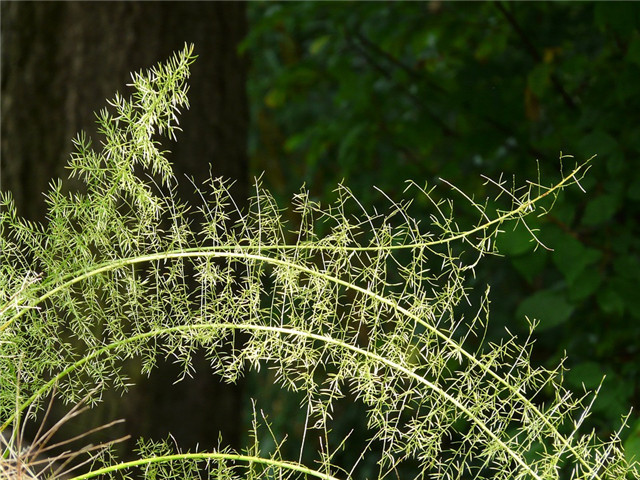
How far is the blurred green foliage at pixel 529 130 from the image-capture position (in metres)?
1.07

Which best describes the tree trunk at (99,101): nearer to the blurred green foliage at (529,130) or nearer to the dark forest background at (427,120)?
the dark forest background at (427,120)

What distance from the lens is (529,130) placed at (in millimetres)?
1476

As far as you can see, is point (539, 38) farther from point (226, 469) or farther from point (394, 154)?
point (226, 469)

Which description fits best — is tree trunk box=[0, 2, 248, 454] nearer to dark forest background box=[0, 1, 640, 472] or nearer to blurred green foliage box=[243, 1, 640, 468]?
dark forest background box=[0, 1, 640, 472]

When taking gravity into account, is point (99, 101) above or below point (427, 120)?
above

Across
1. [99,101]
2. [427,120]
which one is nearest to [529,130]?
[427,120]

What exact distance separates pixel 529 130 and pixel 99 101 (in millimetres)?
816

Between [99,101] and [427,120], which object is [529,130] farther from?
[99,101]

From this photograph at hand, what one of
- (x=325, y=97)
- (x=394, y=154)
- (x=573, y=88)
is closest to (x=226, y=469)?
(x=394, y=154)

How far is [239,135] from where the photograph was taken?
1320 mm

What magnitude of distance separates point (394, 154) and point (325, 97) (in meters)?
0.86

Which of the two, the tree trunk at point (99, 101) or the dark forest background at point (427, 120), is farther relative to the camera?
the tree trunk at point (99, 101)

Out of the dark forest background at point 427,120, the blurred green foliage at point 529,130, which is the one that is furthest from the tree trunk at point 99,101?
the blurred green foliage at point 529,130

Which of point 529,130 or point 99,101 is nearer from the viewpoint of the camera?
point 99,101
